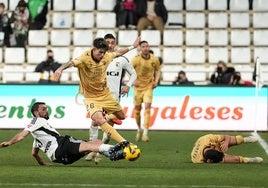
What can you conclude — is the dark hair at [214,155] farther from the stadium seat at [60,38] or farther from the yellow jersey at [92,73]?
the stadium seat at [60,38]

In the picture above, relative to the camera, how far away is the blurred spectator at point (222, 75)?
25328 millimetres

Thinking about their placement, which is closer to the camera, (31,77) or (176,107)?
(176,107)

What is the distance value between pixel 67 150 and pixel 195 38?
15307mm

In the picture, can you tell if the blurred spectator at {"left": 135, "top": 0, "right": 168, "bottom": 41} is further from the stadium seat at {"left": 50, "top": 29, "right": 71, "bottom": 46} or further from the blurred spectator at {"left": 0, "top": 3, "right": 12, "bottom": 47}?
the blurred spectator at {"left": 0, "top": 3, "right": 12, "bottom": 47}

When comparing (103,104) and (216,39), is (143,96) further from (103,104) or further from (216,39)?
(216,39)

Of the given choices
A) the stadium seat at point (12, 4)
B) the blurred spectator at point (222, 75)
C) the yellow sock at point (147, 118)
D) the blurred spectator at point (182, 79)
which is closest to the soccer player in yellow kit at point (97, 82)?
the yellow sock at point (147, 118)

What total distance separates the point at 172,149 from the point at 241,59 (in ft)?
34.6

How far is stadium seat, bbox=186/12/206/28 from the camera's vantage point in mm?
29203

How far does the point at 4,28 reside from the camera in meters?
28.2

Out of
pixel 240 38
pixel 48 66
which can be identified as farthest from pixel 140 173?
pixel 240 38

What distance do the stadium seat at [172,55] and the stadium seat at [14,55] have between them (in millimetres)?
4114

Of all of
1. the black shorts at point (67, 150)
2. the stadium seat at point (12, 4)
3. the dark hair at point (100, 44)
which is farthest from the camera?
the stadium seat at point (12, 4)

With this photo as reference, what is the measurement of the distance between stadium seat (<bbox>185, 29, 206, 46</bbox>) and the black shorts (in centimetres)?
1507

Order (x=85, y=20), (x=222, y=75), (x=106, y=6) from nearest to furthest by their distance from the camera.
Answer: (x=222, y=75) < (x=85, y=20) < (x=106, y=6)
